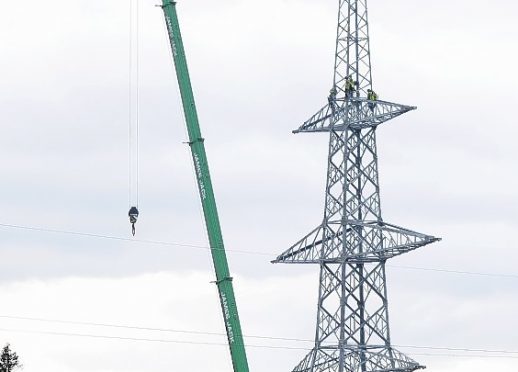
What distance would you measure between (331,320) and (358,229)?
21.3ft

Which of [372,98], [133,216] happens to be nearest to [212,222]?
[133,216]

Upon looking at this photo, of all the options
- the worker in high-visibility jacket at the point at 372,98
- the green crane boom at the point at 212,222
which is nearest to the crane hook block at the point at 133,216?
the green crane boom at the point at 212,222

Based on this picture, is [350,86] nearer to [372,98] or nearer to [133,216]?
[372,98]

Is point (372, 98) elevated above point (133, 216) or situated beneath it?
elevated above

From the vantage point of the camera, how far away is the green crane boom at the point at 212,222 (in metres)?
136

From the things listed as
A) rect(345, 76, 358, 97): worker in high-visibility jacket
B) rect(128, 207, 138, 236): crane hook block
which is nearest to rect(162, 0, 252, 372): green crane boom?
rect(128, 207, 138, 236): crane hook block

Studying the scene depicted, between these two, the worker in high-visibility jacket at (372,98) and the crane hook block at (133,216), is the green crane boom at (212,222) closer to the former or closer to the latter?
the crane hook block at (133,216)

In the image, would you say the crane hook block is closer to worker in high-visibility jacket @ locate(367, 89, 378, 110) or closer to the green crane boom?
the green crane boom

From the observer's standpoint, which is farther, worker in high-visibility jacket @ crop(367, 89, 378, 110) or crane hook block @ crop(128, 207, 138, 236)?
worker in high-visibility jacket @ crop(367, 89, 378, 110)

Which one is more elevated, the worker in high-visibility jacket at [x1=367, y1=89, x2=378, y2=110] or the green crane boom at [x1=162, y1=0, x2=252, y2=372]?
the worker in high-visibility jacket at [x1=367, y1=89, x2=378, y2=110]

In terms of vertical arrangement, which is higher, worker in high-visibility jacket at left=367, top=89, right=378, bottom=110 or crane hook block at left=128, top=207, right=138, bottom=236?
worker in high-visibility jacket at left=367, top=89, right=378, bottom=110

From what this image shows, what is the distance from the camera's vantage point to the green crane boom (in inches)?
5344

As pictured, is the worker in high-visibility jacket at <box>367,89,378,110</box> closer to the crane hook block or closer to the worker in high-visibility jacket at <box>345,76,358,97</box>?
the worker in high-visibility jacket at <box>345,76,358,97</box>

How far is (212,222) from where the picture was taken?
13650 cm
